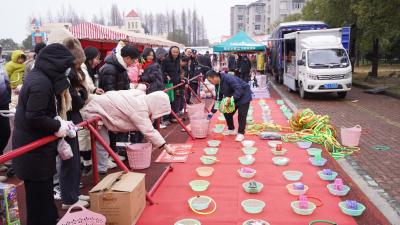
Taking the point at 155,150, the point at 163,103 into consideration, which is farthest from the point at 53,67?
the point at 155,150

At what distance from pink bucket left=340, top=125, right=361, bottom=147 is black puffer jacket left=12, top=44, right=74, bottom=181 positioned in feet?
18.2

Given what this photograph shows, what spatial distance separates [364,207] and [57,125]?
3435mm

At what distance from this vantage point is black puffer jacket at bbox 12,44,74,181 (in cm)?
312

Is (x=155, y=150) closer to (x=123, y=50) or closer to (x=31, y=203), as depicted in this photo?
(x=123, y=50)

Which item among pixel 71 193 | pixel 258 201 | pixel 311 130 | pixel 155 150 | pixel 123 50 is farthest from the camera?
pixel 311 130

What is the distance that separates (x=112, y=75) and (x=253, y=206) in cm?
300

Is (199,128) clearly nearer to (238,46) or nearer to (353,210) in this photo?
(353,210)

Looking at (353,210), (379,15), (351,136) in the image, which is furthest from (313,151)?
(379,15)

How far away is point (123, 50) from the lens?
583cm

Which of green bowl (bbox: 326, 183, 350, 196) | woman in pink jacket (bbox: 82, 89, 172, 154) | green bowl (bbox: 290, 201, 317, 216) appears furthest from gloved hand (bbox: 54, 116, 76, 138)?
green bowl (bbox: 326, 183, 350, 196)

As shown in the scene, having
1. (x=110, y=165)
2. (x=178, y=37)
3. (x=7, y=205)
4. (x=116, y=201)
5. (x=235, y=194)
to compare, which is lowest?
(x=235, y=194)

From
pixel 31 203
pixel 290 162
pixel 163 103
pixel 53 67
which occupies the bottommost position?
pixel 290 162

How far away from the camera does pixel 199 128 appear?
7.86 metres

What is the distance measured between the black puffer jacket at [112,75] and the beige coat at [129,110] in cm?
93
